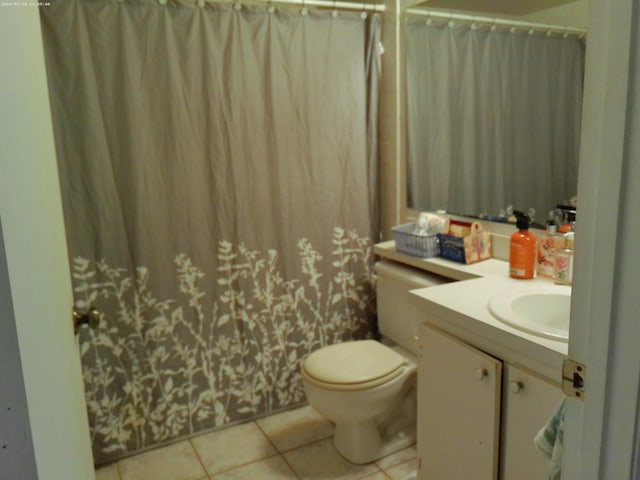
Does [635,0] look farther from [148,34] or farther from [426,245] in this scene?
[148,34]

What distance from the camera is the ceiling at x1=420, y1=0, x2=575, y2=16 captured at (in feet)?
5.65

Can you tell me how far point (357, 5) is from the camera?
2.24m

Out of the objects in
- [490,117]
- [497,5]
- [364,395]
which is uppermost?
[497,5]

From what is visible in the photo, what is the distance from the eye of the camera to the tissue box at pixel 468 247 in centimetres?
190

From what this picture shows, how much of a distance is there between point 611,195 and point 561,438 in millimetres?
464

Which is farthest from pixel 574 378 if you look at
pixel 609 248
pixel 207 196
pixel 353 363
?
pixel 207 196

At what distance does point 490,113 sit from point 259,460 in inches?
66.6

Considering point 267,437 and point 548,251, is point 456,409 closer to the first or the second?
point 548,251

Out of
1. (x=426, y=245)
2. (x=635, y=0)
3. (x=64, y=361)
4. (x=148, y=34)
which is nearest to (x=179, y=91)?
(x=148, y=34)

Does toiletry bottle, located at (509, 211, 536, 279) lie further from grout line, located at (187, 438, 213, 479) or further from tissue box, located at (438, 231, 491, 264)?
grout line, located at (187, 438, 213, 479)

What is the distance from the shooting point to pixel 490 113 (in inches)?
77.7

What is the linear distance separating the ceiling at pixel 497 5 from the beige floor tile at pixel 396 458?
69.4 inches

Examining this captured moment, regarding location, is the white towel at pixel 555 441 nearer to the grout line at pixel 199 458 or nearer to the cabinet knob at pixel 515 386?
the cabinet knob at pixel 515 386

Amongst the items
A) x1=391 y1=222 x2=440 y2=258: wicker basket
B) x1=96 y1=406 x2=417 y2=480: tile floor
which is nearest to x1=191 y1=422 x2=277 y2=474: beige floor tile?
x1=96 y1=406 x2=417 y2=480: tile floor
